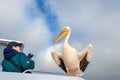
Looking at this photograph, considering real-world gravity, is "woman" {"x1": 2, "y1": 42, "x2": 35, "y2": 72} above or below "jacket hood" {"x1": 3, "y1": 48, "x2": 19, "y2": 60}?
below

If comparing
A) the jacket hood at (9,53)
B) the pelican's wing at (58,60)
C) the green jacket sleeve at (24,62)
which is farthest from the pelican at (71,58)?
the jacket hood at (9,53)

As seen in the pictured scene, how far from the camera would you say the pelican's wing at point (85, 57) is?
9120mm

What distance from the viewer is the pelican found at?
28.0 ft

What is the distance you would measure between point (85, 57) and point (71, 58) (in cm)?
93

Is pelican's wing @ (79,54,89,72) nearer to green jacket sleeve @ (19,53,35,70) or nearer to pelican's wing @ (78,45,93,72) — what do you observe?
pelican's wing @ (78,45,93,72)

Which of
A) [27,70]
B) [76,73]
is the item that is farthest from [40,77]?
[76,73]

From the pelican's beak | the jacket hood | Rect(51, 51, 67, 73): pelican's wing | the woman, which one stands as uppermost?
the pelican's beak

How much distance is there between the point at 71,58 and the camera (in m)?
8.60

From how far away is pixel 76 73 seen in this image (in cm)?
845

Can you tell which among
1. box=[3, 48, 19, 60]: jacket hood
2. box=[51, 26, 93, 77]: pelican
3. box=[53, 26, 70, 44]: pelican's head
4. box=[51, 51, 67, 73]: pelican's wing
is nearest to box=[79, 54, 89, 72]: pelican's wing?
box=[51, 26, 93, 77]: pelican

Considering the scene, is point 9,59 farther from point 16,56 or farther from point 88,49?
point 88,49

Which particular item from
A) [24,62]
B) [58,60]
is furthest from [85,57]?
[24,62]

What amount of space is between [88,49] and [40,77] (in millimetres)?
3260

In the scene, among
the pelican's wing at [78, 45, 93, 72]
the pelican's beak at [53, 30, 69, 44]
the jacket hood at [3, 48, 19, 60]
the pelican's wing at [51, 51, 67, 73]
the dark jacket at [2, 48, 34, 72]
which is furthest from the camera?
the pelican's wing at [51, 51, 67, 73]
